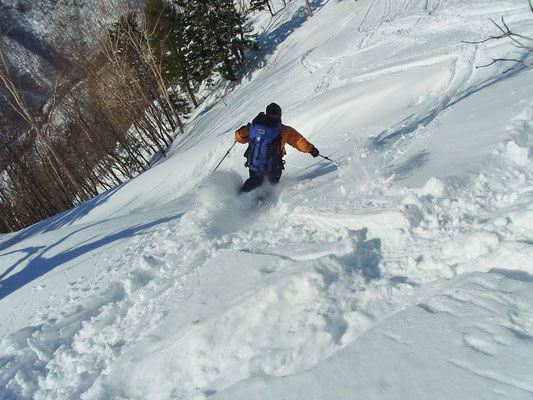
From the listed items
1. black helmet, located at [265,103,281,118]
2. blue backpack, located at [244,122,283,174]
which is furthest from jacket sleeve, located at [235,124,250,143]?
black helmet, located at [265,103,281,118]

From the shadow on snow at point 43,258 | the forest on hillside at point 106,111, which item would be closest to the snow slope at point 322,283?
the shadow on snow at point 43,258

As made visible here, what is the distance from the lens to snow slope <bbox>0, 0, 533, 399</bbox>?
222 cm

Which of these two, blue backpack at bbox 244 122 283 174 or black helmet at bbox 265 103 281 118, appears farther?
blue backpack at bbox 244 122 283 174

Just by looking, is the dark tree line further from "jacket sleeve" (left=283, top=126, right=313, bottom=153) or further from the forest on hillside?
"jacket sleeve" (left=283, top=126, right=313, bottom=153)

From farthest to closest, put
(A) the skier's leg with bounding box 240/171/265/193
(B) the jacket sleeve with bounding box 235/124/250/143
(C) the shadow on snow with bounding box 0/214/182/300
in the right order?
(B) the jacket sleeve with bounding box 235/124/250/143 → (A) the skier's leg with bounding box 240/171/265/193 → (C) the shadow on snow with bounding box 0/214/182/300

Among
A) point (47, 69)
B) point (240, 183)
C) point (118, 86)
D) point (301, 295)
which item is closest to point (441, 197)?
point (301, 295)

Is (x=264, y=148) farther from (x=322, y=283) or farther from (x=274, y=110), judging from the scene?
(x=322, y=283)

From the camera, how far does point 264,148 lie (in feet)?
18.8

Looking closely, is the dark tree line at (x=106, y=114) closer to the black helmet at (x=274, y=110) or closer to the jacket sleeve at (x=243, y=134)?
the jacket sleeve at (x=243, y=134)

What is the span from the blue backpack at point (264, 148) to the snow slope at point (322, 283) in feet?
1.83

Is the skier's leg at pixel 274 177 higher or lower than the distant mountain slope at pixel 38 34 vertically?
lower

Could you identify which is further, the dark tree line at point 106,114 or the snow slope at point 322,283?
the dark tree line at point 106,114

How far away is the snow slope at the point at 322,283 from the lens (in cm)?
222

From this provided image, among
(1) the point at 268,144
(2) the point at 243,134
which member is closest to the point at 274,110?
(1) the point at 268,144
